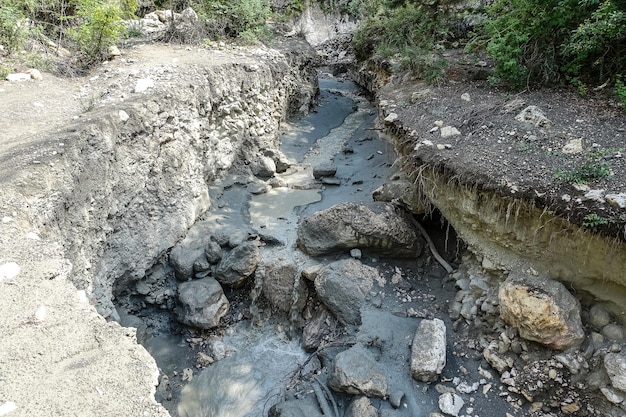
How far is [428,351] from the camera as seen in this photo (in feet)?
16.5

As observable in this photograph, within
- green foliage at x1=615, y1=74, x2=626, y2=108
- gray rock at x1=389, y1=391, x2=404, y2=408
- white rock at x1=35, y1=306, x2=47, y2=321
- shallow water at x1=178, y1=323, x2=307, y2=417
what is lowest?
shallow water at x1=178, y1=323, x2=307, y2=417

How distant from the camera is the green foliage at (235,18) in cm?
1088

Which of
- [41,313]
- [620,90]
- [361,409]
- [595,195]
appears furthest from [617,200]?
[41,313]

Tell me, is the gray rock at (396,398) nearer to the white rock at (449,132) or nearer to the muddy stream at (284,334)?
the muddy stream at (284,334)

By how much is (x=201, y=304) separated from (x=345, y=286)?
216cm

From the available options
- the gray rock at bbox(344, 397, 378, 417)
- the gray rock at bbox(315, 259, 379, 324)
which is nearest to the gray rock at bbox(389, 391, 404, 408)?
the gray rock at bbox(344, 397, 378, 417)

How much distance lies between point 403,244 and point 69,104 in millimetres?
5447

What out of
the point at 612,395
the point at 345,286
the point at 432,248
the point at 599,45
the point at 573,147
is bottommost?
the point at 345,286

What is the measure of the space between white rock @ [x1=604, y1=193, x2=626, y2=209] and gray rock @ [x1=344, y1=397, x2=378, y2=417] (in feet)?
10.6

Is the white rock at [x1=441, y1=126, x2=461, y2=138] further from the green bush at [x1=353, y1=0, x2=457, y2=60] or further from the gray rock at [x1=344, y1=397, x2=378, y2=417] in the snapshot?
the gray rock at [x1=344, y1=397, x2=378, y2=417]

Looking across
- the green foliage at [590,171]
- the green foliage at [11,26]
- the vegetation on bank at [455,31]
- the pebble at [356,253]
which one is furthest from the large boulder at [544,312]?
the green foliage at [11,26]

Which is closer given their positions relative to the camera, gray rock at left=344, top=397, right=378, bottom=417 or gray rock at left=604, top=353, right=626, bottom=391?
gray rock at left=604, top=353, right=626, bottom=391

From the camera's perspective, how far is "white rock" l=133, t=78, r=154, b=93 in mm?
6922

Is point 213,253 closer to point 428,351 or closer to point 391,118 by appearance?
point 428,351
